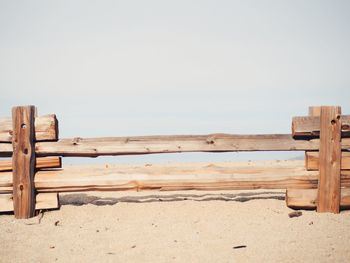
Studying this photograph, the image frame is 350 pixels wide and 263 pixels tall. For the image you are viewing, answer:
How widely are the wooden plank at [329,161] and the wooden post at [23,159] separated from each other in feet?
14.4

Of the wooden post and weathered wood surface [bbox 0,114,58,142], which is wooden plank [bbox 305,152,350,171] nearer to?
weathered wood surface [bbox 0,114,58,142]

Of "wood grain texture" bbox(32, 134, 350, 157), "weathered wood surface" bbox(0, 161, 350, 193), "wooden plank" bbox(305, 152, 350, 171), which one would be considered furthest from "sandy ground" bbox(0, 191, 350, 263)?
"wood grain texture" bbox(32, 134, 350, 157)

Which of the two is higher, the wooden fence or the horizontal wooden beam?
the horizontal wooden beam

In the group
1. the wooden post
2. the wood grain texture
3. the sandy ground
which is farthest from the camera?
the wood grain texture

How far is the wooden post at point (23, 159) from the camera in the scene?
568 cm

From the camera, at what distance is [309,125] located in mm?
5754

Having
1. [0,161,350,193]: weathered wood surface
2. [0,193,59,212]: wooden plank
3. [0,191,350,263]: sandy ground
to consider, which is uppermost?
[0,161,350,193]: weathered wood surface

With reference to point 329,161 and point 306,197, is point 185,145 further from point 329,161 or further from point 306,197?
point 329,161

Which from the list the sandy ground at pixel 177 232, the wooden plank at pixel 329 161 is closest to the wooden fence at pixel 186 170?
the wooden plank at pixel 329 161

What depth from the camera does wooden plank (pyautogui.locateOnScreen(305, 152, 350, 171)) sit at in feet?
18.9

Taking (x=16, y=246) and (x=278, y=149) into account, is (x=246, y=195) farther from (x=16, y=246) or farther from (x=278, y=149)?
(x=16, y=246)

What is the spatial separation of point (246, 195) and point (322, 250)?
2494 millimetres

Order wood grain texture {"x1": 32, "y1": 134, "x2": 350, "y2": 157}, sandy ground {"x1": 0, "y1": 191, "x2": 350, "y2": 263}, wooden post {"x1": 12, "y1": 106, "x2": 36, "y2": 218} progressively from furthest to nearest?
wood grain texture {"x1": 32, "y1": 134, "x2": 350, "y2": 157} → wooden post {"x1": 12, "y1": 106, "x2": 36, "y2": 218} → sandy ground {"x1": 0, "y1": 191, "x2": 350, "y2": 263}

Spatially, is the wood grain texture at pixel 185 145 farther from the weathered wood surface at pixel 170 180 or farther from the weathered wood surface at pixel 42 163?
the weathered wood surface at pixel 170 180
